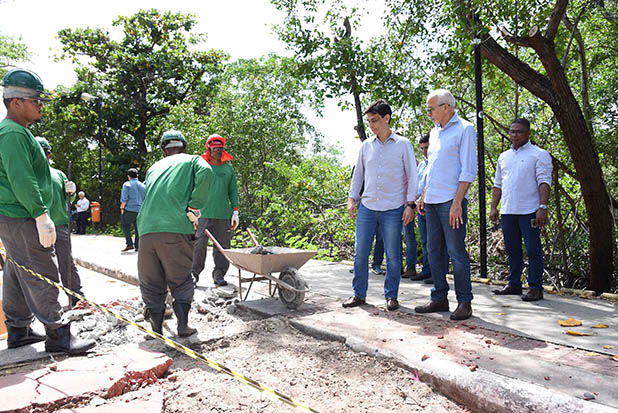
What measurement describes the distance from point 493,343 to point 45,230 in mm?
3364

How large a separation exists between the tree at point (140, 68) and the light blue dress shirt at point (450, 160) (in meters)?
19.0

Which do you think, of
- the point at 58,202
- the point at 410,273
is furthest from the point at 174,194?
the point at 410,273

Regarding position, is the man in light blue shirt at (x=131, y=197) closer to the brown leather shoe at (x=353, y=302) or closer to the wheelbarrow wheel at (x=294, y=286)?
the wheelbarrow wheel at (x=294, y=286)

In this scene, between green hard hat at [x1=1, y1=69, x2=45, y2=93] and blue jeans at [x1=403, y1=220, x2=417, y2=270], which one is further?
blue jeans at [x1=403, y1=220, x2=417, y2=270]

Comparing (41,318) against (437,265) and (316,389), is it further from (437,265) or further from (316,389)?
(437,265)

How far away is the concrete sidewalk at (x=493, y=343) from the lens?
2.38m

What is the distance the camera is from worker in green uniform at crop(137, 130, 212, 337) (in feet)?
12.3

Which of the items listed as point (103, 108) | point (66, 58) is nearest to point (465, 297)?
point (103, 108)

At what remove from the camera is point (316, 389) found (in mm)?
2854

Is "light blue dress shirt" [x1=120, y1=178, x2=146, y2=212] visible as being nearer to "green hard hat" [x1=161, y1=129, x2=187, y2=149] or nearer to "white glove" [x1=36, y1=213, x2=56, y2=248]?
"green hard hat" [x1=161, y1=129, x2=187, y2=149]

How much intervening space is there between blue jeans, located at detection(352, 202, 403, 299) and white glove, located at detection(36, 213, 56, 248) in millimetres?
2727

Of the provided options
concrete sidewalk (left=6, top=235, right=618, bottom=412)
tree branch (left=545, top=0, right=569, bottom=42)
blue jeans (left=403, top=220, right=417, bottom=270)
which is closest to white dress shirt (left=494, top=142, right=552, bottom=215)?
concrete sidewalk (left=6, top=235, right=618, bottom=412)

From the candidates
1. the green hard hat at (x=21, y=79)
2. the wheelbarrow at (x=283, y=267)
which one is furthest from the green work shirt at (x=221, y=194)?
the green hard hat at (x=21, y=79)

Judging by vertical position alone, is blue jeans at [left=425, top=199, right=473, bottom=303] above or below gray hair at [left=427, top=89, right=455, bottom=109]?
below
